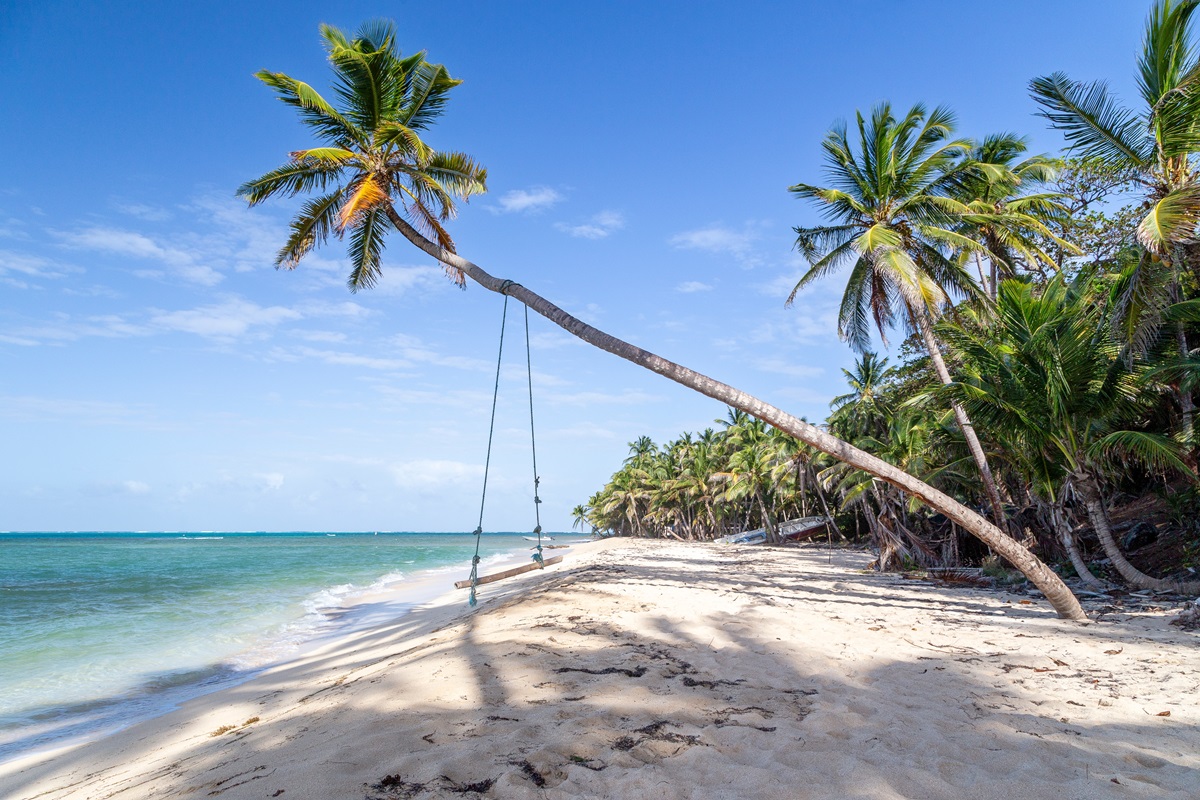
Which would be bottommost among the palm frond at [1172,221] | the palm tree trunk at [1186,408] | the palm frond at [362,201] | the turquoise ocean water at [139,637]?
the turquoise ocean water at [139,637]

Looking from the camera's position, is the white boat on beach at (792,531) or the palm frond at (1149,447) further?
the white boat on beach at (792,531)

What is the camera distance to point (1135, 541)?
Answer: 1149 centimetres

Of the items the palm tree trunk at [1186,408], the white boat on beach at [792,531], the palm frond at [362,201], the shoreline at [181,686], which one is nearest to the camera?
the shoreline at [181,686]

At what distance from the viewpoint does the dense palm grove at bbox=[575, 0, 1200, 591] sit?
8359 millimetres

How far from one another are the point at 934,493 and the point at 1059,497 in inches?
218

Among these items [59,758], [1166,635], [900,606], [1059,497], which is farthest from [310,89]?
[1059,497]

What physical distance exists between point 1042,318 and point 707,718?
9.09 meters

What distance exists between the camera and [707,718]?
4145mm

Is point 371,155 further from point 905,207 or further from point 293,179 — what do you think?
point 905,207

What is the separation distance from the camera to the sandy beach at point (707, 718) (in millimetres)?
3264

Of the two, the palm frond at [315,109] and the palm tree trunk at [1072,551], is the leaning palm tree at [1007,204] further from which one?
the palm frond at [315,109]

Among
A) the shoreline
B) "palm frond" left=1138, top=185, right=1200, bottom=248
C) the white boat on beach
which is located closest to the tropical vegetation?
"palm frond" left=1138, top=185, right=1200, bottom=248

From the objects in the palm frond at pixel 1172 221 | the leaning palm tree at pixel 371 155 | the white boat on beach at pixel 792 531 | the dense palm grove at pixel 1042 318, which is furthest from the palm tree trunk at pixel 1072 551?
the white boat on beach at pixel 792 531

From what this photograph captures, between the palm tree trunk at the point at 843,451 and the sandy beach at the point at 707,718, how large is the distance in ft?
1.80
